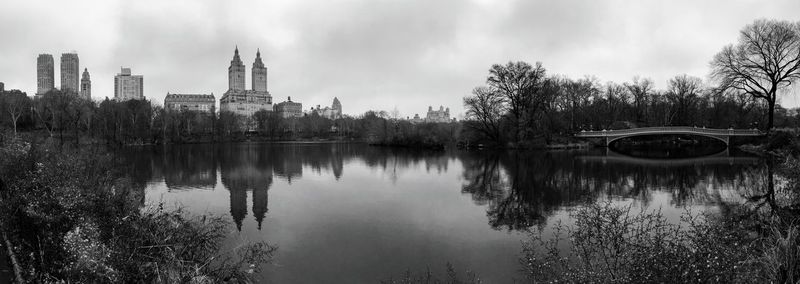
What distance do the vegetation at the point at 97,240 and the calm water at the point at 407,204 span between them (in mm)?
1389

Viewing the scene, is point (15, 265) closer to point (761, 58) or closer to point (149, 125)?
point (761, 58)

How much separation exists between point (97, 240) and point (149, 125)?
79161 millimetres

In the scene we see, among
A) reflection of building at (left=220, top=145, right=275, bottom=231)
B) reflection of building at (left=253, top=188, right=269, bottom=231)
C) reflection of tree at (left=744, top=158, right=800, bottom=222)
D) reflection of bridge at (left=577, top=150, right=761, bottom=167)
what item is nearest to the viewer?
reflection of tree at (left=744, top=158, right=800, bottom=222)

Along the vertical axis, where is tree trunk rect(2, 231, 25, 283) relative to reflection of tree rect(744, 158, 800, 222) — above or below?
below

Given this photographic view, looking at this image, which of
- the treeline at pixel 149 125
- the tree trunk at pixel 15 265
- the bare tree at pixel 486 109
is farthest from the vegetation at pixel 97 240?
the bare tree at pixel 486 109

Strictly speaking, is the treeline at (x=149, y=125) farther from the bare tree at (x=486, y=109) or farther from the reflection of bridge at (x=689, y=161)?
the reflection of bridge at (x=689, y=161)

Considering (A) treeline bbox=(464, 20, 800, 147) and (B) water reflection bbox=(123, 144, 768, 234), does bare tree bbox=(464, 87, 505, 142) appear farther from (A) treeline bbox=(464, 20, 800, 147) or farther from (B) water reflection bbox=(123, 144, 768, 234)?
(B) water reflection bbox=(123, 144, 768, 234)

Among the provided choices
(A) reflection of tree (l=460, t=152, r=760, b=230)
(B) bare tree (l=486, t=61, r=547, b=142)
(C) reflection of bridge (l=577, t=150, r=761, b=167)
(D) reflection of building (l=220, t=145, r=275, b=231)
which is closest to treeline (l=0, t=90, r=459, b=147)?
(B) bare tree (l=486, t=61, r=547, b=142)

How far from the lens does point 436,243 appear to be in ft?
37.6

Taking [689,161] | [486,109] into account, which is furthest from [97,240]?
[486,109]

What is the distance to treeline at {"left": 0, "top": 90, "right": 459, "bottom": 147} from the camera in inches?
2286

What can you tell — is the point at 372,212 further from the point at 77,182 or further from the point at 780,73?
the point at 780,73

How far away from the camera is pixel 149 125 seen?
76500 millimetres

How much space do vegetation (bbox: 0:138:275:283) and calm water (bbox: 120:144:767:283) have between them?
1.39 m
